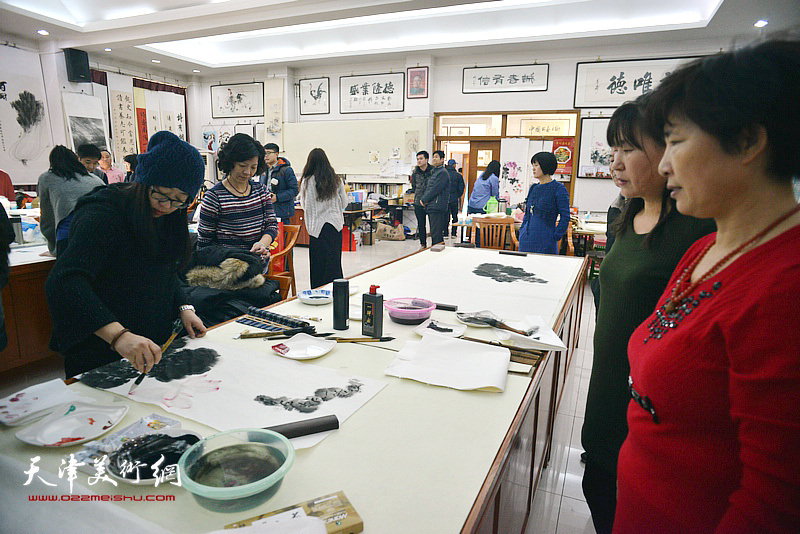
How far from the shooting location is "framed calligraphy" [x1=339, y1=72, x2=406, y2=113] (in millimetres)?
8500

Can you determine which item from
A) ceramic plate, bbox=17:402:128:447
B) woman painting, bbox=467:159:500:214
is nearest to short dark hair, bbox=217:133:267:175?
ceramic plate, bbox=17:402:128:447

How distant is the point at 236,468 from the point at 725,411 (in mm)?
803

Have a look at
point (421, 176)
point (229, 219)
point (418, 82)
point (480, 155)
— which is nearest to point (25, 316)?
point (229, 219)

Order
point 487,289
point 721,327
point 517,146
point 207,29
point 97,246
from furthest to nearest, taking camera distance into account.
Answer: point 517,146
point 207,29
point 487,289
point 97,246
point 721,327

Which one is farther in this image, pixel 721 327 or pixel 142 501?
pixel 142 501

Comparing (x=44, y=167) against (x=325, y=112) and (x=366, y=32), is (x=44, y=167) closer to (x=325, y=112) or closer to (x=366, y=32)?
(x=325, y=112)

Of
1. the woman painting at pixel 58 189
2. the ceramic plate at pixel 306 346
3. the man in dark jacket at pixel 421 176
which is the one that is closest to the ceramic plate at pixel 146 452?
the ceramic plate at pixel 306 346

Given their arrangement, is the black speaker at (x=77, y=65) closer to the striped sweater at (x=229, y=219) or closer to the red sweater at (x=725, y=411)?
the striped sweater at (x=229, y=219)

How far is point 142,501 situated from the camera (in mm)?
794

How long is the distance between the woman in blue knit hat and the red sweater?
3.75ft

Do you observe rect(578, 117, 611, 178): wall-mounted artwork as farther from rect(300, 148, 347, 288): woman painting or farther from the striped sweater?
the striped sweater

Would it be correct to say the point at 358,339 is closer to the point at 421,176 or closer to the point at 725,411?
the point at 725,411

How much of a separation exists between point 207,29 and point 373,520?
6949mm

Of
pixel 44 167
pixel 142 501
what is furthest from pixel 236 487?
pixel 44 167
